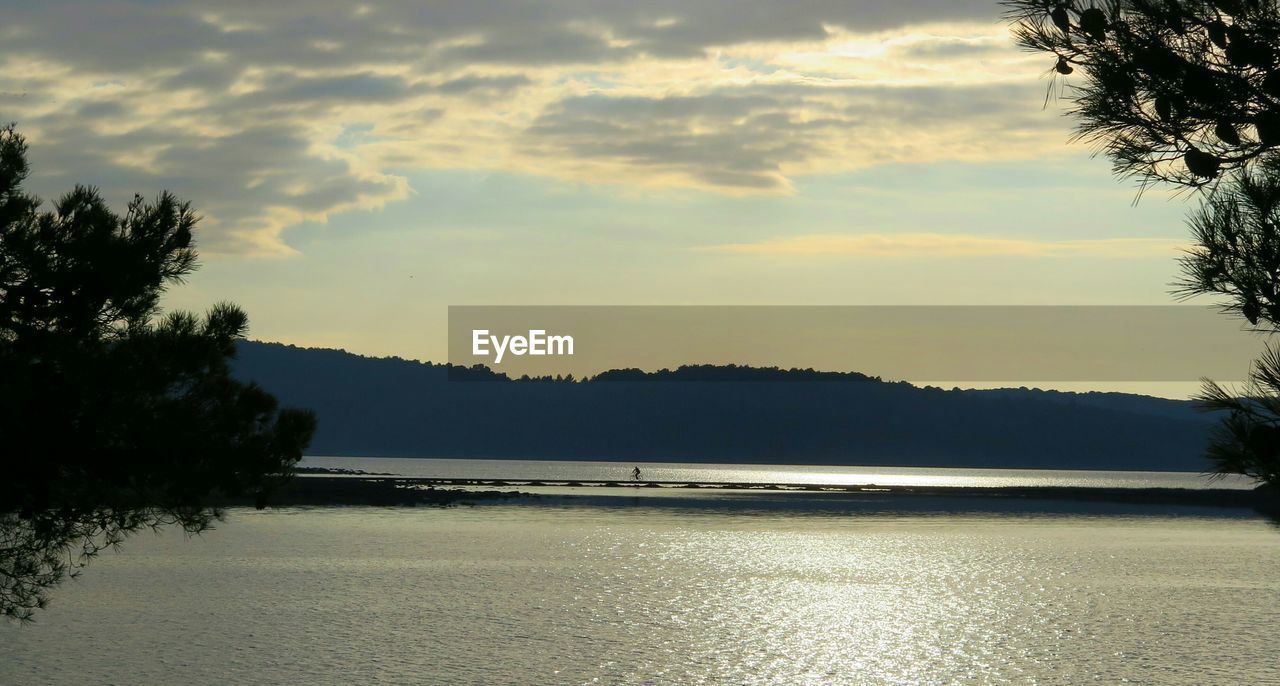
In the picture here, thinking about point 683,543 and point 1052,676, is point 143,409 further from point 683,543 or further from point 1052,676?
point 683,543

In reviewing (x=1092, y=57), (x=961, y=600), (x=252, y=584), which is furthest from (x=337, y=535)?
(x=1092, y=57)

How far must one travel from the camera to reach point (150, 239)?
20750 millimetres

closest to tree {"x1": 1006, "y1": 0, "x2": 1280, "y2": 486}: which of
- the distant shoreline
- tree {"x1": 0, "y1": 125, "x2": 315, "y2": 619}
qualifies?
tree {"x1": 0, "y1": 125, "x2": 315, "y2": 619}

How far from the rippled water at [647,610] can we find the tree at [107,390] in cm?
870

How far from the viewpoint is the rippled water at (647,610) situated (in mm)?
30844

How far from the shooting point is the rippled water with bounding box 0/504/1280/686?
3084 cm

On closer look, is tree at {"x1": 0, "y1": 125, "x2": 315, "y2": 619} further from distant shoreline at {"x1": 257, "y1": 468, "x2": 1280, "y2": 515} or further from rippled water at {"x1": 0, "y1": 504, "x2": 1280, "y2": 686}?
distant shoreline at {"x1": 257, "y1": 468, "x2": 1280, "y2": 515}

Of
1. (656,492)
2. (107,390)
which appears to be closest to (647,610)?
(107,390)

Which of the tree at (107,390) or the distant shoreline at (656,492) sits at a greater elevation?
the tree at (107,390)

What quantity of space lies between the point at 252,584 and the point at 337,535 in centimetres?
2723

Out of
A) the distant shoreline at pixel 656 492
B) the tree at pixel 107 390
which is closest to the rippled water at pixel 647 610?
the tree at pixel 107 390

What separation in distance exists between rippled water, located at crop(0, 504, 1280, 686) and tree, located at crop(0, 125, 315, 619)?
8.70 m

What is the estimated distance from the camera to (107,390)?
63.7ft

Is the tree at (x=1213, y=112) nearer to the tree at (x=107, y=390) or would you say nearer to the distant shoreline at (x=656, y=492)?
the tree at (x=107, y=390)
